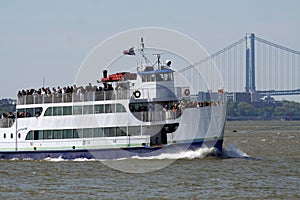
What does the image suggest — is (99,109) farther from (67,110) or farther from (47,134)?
(47,134)

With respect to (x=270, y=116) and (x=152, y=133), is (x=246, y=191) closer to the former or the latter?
(x=152, y=133)

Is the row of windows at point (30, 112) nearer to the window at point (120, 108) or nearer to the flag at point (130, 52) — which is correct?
the window at point (120, 108)

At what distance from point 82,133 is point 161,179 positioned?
443 inches

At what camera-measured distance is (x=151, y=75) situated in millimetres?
49875

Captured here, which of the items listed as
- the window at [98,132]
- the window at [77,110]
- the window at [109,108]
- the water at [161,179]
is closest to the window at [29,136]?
the water at [161,179]

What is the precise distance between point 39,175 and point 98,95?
8558 mm

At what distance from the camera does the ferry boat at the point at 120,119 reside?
156ft

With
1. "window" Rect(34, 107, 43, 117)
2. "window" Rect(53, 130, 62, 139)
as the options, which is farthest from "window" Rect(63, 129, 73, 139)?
"window" Rect(34, 107, 43, 117)

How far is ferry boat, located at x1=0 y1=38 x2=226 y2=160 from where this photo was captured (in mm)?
47406

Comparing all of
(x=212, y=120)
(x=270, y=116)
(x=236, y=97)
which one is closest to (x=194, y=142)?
(x=212, y=120)

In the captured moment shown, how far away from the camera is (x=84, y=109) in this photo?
49969 millimetres

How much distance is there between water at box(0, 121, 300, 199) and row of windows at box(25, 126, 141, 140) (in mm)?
1552

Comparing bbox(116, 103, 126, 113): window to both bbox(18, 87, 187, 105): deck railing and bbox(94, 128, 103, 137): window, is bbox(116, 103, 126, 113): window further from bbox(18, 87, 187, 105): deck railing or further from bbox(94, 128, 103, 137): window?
bbox(94, 128, 103, 137): window

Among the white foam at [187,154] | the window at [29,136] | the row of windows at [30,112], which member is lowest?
the white foam at [187,154]
